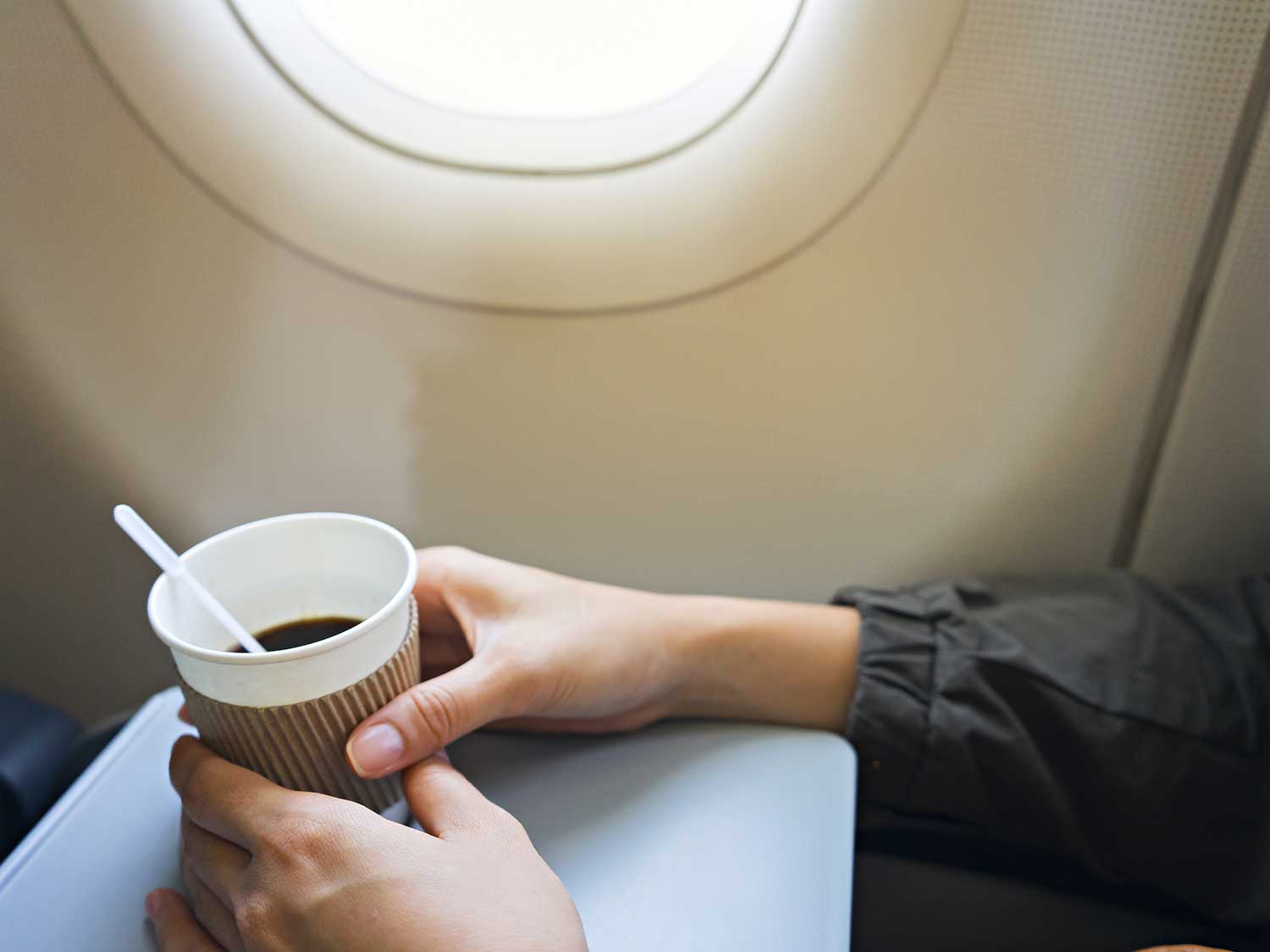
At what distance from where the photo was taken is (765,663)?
0.60 metres

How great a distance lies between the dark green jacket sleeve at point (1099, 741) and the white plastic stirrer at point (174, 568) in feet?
1.27

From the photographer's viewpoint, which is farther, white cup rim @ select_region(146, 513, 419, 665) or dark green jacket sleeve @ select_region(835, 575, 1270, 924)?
dark green jacket sleeve @ select_region(835, 575, 1270, 924)

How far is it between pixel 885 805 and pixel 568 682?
10.0 inches

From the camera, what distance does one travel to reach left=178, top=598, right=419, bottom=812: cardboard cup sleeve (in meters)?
0.41

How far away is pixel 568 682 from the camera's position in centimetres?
53

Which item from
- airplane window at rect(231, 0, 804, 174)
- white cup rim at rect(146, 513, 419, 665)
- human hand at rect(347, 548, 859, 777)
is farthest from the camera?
airplane window at rect(231, 0, 804, 174)

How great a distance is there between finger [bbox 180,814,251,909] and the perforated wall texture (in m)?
0.36

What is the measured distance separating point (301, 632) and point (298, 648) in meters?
0.11

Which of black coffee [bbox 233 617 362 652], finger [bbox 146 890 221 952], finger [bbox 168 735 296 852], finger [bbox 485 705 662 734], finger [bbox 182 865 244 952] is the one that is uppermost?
black coffee [bbox 233 617 362 652]

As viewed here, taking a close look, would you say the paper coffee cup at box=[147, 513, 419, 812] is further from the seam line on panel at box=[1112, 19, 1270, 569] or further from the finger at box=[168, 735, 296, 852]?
the seam line on panel at box=[1112, 19, 1270, 569]

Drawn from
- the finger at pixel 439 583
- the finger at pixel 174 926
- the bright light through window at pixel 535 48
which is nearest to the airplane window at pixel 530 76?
the bright light through window at pixel 535 48

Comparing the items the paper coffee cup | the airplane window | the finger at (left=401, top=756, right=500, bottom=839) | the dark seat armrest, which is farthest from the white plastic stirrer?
the airplane window

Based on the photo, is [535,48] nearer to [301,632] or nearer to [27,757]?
[301,632]

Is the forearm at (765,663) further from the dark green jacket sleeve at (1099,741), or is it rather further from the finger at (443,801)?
the finger at (443,801)
